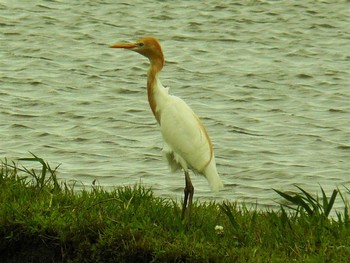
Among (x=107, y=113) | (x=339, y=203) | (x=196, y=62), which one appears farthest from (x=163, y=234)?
(x=196, y=62)

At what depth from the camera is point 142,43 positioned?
22.3 ft

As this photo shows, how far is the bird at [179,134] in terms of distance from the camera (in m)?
6.59

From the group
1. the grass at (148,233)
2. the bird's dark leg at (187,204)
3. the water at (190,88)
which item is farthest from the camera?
the water at (190,88)

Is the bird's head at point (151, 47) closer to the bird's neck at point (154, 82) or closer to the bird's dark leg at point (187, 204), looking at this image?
the bird's neck at point (154, 82)

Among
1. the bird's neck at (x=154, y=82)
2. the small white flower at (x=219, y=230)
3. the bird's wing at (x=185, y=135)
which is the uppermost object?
the bird's neck at (x=154, y=82)

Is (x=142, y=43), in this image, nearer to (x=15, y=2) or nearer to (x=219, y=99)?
(x=219, y=99)

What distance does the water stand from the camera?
9641 mm

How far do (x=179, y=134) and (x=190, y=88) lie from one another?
5.47m

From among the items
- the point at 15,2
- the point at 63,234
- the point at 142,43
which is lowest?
the point at 15,2

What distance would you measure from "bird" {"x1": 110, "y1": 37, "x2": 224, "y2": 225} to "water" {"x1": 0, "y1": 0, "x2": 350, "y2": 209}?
1.92 m

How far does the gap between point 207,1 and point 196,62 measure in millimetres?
2788

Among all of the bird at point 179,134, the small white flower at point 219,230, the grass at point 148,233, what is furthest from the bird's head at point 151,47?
the small white flower at point 219,230

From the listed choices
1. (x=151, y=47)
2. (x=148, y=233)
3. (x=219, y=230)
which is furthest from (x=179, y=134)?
(x=148, y=233)

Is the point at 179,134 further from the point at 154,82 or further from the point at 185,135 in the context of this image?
the point at 154,82
